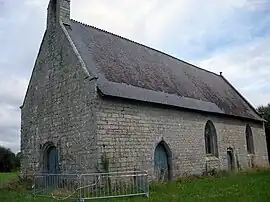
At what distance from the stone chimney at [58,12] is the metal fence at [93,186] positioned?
9050 millimetres

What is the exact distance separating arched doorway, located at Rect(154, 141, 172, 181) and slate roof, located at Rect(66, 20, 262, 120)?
2612 millimetres

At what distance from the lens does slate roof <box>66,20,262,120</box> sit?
Result: 687 inches

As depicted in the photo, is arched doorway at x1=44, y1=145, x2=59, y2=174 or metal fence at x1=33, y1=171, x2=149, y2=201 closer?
metal fence at x1=33, y1=171, x2=149, y2=201

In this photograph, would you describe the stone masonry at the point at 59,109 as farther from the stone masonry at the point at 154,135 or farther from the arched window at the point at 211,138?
the arched window at the point at 211,138

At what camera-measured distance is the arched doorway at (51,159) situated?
59.5 ft

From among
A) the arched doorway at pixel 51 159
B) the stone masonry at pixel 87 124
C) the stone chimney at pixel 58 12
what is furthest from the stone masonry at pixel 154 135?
the stone chimney at pixel 58 12

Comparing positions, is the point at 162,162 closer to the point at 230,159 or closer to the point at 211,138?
the point at 211,138

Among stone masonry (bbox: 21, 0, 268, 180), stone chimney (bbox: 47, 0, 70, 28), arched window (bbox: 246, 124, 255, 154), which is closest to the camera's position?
stone masonry (bbox: 21, 0, 268, 180)

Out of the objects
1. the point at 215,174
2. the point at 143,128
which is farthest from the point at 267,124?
the point at 143,128

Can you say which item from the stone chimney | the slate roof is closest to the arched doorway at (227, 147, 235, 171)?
the slate roof

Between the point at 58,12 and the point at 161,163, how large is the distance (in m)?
10.4

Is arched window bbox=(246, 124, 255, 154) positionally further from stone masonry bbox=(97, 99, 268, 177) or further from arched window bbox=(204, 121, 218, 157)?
arched window bbox=(204, 121, 218, 157)

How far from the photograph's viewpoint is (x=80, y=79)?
55.3 ft

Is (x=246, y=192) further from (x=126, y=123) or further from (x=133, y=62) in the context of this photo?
(x=133, y=62)
